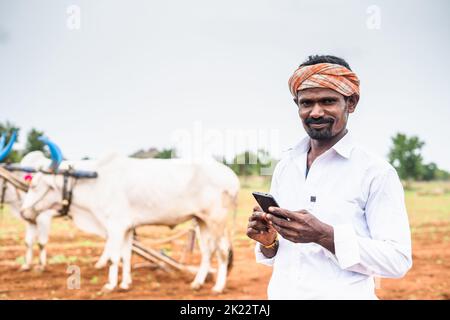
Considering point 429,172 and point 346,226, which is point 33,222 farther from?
point 429,172

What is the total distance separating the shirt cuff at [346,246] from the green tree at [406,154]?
19.6 metres

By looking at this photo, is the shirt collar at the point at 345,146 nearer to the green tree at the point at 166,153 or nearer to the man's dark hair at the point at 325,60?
the man's dark hair at the point at 325,60

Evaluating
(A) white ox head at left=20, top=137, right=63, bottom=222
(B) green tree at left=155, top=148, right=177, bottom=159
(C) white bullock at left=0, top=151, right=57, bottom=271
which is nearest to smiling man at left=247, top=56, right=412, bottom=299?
(A) white ox head at left=20, top=137, right=63, bottom=222

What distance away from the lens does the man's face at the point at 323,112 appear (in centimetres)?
162

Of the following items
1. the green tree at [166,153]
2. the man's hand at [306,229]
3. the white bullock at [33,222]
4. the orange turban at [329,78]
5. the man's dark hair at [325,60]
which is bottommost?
the white bullock at [33,222]

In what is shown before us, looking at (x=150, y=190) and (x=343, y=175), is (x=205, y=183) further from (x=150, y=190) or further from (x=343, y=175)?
(x=343, y=175)

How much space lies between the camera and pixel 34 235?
7.10m

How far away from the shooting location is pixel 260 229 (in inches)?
66.8

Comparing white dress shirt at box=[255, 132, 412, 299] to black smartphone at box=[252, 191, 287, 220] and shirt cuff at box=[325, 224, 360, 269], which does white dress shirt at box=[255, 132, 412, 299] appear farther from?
black smartphone at box=[252, 191, 287, 220]

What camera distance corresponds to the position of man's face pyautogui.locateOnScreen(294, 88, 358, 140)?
1.62 m

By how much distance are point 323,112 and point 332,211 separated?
320 mm

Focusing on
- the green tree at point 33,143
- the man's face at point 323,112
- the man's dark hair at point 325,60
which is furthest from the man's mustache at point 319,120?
the green tree at point 33,143

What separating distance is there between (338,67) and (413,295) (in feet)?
17.0
